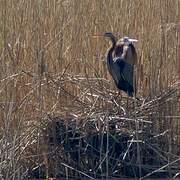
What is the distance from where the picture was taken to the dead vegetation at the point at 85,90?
4.12 m

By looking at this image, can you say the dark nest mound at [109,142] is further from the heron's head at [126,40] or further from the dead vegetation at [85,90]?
the heron's head at [126,40]

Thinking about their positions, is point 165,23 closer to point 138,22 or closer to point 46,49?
point 138,22

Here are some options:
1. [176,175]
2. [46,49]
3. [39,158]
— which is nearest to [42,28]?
[46,49]

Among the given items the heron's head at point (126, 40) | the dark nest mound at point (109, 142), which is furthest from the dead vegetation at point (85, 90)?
the heron's head at point (126, 40)

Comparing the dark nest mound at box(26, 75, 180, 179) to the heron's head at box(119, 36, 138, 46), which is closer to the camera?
the dark nest mound at box(26, 75, 180, 179)

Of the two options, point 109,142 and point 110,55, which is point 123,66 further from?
point 109,142

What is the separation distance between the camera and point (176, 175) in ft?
13.4

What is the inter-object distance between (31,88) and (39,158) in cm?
36

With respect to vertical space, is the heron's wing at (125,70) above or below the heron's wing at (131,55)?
below

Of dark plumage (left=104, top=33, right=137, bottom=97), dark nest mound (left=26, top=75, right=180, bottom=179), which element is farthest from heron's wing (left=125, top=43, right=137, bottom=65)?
dark nest mound (left=26, top=75, right=180, bottom=179)

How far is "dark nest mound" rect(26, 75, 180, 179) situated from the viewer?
4117mm

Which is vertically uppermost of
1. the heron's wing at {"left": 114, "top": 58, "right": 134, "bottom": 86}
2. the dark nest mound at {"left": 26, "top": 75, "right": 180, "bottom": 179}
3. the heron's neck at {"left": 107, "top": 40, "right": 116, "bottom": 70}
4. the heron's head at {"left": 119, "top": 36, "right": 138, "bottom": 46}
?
the heron's head at {"left": 119, "top": 36, "right": 138, "bottom": 46}

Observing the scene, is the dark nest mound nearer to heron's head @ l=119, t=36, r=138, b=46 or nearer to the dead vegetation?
the dead vegetation

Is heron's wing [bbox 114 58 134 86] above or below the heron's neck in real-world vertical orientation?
below
